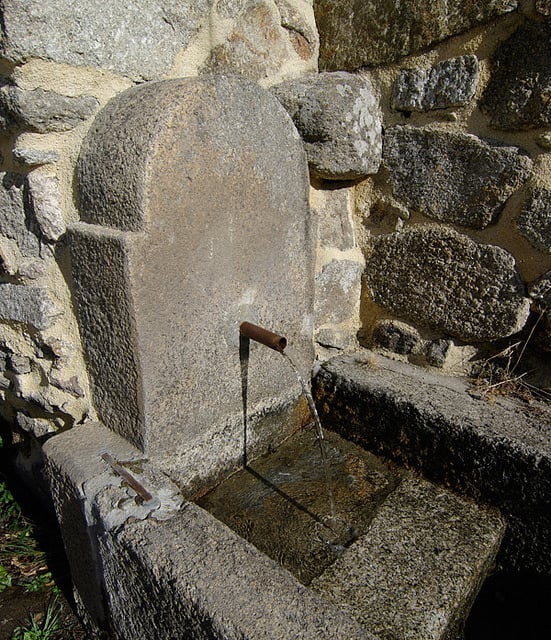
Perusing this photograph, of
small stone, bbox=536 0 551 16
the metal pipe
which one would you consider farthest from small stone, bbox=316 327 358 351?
small stone, bbox=536 0 551 16

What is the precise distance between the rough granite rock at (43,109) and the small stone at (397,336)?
1.10 metres

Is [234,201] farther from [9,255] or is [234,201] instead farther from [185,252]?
[9,255]

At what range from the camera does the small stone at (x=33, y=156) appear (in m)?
1.12

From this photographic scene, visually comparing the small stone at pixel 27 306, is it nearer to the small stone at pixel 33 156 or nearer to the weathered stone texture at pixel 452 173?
the small stone at pixel 33 156

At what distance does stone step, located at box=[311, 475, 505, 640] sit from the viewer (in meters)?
1.03

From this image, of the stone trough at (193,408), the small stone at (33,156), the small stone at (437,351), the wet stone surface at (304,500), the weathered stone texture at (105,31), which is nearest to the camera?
the stone trough at (193,408)

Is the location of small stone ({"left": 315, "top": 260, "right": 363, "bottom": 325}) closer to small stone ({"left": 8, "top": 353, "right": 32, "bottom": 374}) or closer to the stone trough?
the stone trough

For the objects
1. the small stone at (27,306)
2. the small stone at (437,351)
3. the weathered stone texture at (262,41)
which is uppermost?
the weathered stone texture at (262,41)

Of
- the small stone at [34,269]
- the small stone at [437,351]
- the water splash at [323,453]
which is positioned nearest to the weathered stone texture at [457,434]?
the small stone at [437,351]

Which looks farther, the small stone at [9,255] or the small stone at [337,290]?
the small stone at [337,290]

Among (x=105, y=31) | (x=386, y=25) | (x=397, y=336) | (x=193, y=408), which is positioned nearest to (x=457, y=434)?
(x=397, y=336)

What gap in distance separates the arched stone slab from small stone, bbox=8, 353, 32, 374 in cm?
26

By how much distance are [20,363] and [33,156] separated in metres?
0.58

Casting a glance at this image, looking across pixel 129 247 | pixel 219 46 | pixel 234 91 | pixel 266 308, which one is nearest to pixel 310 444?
pixel 266 308
